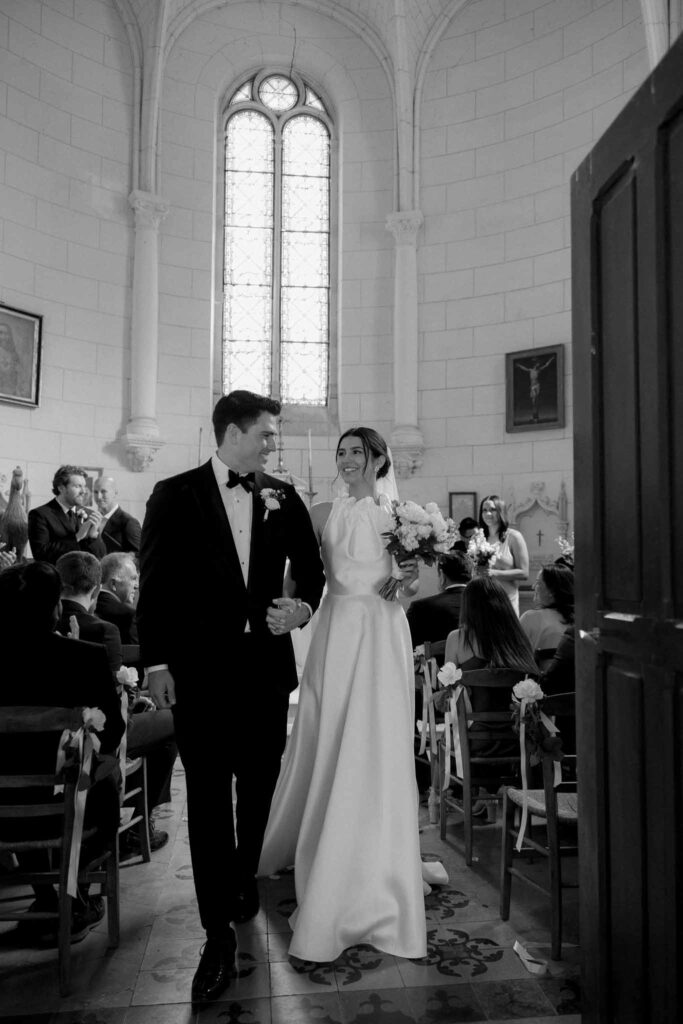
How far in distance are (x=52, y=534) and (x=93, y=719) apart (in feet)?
14.4

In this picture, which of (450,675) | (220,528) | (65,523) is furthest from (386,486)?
(65,523)

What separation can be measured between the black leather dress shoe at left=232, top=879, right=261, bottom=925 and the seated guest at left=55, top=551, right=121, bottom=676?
1.03 m

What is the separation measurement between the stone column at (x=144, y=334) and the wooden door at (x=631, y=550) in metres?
8.27

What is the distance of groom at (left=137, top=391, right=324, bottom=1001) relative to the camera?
2.77 meters

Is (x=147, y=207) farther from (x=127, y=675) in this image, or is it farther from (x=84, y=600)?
(x=127, y=675)

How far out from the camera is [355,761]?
3072mm

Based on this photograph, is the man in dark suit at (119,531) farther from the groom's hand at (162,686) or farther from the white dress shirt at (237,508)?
the groom's hand at (162,686)

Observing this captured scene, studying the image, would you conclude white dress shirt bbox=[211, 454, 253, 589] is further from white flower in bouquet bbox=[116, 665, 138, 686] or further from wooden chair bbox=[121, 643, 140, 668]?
wooden chair bbox=[121, 643, 140, 668]

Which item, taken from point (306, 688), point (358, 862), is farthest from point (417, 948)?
point (306, 688)

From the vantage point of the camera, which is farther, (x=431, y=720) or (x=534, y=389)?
(x=534, y=389)

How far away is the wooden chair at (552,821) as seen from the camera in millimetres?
2797

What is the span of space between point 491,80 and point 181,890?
10342 mm

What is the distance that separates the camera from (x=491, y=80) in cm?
1064

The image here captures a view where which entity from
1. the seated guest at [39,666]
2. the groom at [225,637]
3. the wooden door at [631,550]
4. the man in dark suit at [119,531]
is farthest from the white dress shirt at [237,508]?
the man in dark suit at [119,531]
